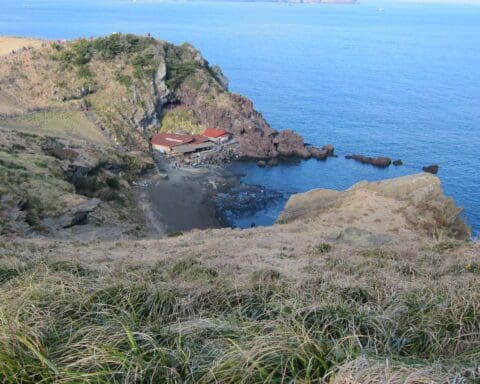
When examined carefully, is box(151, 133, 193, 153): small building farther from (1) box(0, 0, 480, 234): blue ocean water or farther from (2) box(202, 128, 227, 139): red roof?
(1) box(0, 0, 480, 234): blue ocean water

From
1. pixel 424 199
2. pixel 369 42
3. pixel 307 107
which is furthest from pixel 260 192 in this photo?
pixel 369 42

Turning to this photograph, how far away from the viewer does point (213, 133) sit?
227ft

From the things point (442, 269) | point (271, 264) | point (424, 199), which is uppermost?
point (442, 269)

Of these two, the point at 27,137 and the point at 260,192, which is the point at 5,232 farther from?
the point at 260,192

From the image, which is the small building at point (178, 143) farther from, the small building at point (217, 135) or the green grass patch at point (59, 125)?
the green grass patch at point (59, 125)

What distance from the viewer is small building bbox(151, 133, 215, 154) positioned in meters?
64.0

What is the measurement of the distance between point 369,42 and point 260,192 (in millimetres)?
133016

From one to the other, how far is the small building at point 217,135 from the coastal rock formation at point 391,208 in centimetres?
3347

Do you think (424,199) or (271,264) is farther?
(424,199)

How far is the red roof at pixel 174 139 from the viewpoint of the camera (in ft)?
212

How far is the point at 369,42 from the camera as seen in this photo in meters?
170

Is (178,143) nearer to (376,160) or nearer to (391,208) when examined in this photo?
(376,160)

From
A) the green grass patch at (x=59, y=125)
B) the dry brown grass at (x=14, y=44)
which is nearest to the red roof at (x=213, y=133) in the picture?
the green grass patch at (x=59, y=125)

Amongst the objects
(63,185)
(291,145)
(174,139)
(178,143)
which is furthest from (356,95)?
A: (63,185)
